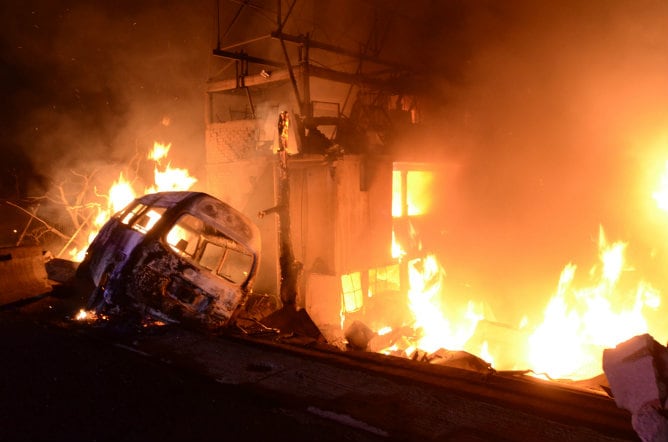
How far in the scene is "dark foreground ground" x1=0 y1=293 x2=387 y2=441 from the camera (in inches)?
119

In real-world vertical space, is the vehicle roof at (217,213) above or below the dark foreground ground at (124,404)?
above

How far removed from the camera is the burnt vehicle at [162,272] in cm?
612

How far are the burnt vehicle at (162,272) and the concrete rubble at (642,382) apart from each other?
189 inches

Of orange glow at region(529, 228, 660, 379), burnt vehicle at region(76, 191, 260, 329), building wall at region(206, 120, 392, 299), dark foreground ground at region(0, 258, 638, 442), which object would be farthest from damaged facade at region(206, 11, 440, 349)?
dark foreground ground at region(0, 258, 638, 442)

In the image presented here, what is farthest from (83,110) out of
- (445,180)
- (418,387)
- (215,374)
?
(418,387)

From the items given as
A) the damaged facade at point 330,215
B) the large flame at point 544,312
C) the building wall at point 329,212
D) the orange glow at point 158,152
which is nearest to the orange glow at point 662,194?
the large flame at point 544,312

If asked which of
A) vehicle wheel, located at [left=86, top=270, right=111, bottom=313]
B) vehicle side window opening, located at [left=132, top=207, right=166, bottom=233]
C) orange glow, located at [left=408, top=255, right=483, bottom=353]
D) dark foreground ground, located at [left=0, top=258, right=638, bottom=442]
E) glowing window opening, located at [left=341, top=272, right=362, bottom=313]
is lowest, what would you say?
orange glow, located at [left=408, top=255, right=483, bottom=353]

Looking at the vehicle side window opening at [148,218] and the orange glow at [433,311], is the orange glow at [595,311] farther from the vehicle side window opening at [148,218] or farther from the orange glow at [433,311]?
the vehicle side window opening at [148,218]

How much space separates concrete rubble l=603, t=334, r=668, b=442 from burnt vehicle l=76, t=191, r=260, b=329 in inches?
189

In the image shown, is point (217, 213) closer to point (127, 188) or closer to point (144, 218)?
point (144, 218)

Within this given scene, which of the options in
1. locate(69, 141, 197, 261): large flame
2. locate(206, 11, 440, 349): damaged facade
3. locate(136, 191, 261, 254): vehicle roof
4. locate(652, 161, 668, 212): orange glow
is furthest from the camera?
locate(69, 141, 197, 261): large flame

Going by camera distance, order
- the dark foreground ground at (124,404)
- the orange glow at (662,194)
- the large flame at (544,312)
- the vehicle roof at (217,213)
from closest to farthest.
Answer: the dark foreground ground at (124,404), the vehicle roof at (217,213), the large flame at (544,312), the orange glow at (662,194)

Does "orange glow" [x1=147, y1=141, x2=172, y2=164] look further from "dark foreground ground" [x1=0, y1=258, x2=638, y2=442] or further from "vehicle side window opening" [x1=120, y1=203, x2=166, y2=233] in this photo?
"dark foreground ground" [x1=0, y1=258, x2=638, y2=442]

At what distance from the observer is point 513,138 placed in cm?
1506
